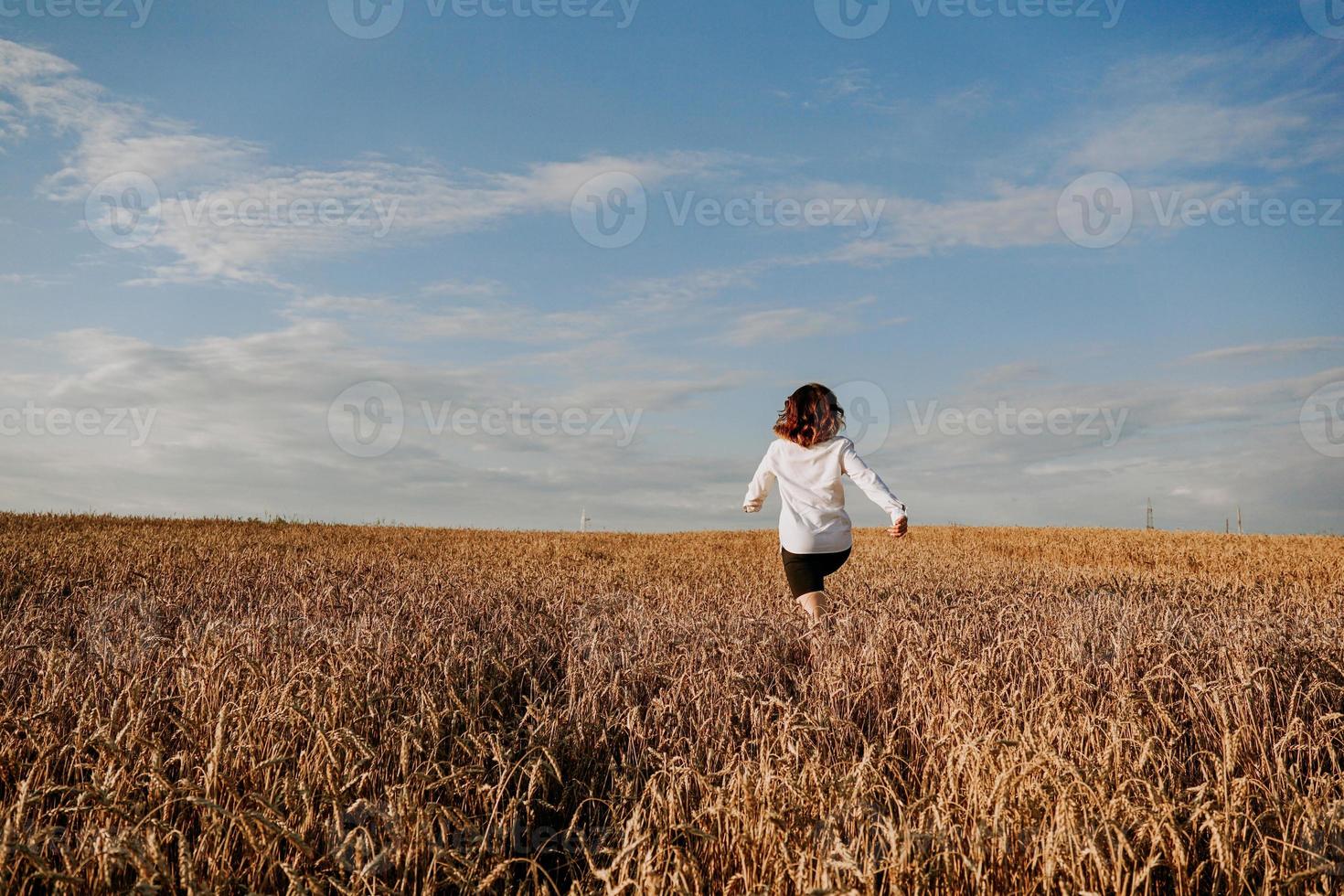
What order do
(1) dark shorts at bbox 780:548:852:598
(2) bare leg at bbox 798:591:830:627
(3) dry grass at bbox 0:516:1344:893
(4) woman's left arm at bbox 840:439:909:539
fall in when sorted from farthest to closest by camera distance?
1. (1) dark shorts at bbox 780:548:852:598
2. (2) bare leg at bbox 798:591:830:627
3. (4) woman's left arm at bbox 840:439:909:539
4. (3) dry grass at bbox 0:516:1344:893

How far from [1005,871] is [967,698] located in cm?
179

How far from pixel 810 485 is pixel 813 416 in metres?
0.55

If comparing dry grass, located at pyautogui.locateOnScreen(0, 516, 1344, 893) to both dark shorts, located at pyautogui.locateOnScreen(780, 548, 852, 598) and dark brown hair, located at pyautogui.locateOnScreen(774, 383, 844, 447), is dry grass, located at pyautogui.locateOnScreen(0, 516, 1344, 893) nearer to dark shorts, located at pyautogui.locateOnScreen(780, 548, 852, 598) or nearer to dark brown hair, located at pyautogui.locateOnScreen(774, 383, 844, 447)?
dark shorts, located at pyautogui.locateOnScreen(780, 548, 852, 598)

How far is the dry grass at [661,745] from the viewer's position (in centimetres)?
230

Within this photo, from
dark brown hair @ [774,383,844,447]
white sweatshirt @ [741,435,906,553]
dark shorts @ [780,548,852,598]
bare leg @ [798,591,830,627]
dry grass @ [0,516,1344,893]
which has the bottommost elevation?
dry grass @ [0,516,1344,893]

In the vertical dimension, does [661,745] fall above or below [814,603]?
below

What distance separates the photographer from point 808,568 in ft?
22.1

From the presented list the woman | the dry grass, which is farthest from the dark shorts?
the dry grass

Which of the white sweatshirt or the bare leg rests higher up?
the white sweatshirt

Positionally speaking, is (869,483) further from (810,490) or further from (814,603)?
(814,603)

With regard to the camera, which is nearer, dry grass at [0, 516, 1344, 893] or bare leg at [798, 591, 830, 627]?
dry grass at [0, 516, 1344, 893]

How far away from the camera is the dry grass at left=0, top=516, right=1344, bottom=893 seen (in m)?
2.30

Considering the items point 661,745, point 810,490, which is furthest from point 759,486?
point 661,745

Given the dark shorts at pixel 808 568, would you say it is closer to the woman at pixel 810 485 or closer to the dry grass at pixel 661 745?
the woman at pixel 810 485
